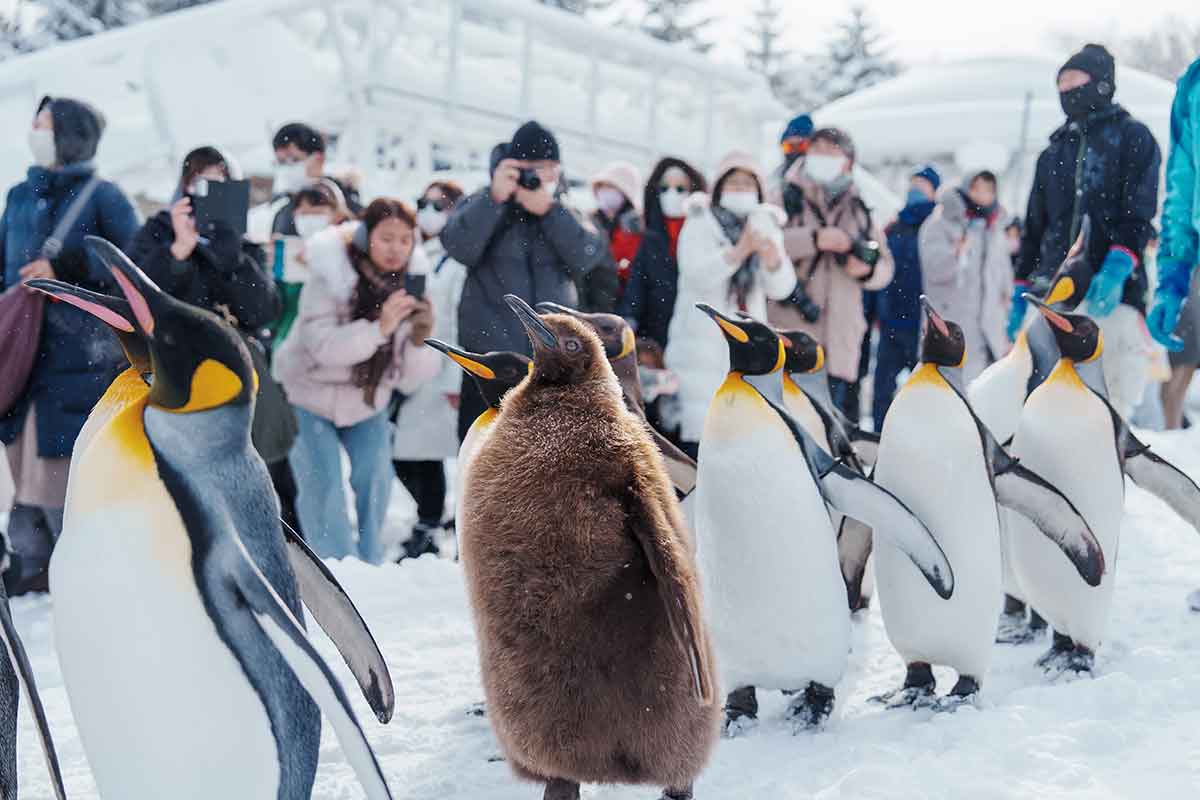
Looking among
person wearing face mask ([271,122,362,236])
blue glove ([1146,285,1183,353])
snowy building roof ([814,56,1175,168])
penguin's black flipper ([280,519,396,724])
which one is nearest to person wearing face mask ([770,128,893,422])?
blue glove ([1146,285,1183,353])

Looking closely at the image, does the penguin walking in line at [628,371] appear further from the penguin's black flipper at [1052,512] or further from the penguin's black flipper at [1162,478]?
the penguin's black flipper at [1162,478]

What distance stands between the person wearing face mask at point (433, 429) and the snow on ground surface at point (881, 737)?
1.27 metres

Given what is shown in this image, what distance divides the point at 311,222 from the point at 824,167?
191 centimetres

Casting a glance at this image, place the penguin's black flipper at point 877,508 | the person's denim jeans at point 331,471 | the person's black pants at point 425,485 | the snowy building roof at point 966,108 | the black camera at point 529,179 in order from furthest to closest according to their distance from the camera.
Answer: the snowy building roof at point 966,108
the person's black pants at point 425,485
the person's denim jeans at point 331,471
the black camera at point 529,179
the penguin's black flipper at point 877,508

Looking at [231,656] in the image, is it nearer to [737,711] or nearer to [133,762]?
[133,762]

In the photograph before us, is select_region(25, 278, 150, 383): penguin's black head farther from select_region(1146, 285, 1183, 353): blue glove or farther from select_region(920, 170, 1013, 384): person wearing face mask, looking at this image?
select_region(920, 170, 1013, 384): person wearing face mask

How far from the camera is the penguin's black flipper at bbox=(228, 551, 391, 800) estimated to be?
144 cm

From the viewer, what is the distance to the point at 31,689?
1.68 metres

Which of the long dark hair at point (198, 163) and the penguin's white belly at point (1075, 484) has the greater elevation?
the long dark hair at point (198, 163)

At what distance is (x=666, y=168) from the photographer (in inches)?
174

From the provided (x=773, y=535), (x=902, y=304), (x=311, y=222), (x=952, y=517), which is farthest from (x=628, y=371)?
(x=902, y=304)

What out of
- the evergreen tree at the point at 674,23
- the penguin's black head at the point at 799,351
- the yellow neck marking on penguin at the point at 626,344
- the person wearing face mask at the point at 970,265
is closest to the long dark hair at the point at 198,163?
the yellow neck marking on penguin at the point at 626,344

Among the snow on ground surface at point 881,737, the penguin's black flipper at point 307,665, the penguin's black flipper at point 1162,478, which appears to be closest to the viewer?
the penguin's black flipper at point 307,665

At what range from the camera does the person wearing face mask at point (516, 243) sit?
3621 millimetres
